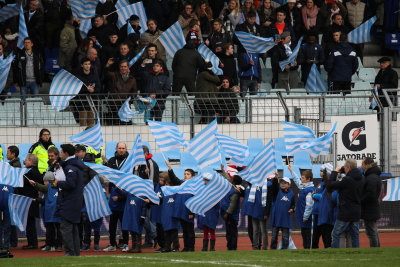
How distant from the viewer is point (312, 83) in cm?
2414

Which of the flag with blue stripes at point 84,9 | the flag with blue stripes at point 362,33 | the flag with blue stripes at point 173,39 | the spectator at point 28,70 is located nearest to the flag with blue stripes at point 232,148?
the flag with blue stripes at point 173,39

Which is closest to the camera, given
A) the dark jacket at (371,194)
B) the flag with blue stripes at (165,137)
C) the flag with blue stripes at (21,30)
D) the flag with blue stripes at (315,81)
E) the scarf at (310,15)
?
the dark jacket at (371,194)

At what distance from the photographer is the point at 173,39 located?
2295 centimetres

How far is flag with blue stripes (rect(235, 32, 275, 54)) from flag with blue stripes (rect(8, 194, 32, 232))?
741 cm

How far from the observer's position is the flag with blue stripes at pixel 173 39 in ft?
74.8

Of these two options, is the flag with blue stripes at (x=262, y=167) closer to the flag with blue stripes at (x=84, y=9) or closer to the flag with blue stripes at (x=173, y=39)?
the flag with blue stripes at (x=173, y=39)

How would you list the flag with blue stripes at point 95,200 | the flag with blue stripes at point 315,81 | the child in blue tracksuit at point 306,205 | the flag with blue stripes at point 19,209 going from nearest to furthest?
the flag with blue stripes at point 95,200 < the child in blue tracksuit at point 306,205 < the flag with blue stripes at point 19,209 < the flag with blue stripes at point 315,81

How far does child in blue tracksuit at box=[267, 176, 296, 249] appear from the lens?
17516mm

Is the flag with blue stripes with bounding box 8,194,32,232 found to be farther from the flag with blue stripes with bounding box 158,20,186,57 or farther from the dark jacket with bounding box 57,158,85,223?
the flag with blue stripes with bounding box 158,20,186,57

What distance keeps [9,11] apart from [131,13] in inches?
119

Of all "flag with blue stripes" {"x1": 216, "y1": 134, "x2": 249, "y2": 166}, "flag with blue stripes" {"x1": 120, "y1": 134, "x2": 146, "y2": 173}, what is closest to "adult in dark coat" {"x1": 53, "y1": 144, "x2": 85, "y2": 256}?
"flag with blue stripes" {"x1": 120, "y1": 134, "x2": 146, "y2": 173}

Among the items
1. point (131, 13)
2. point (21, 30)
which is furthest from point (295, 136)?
point (21, 30)

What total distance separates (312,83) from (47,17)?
6.53m

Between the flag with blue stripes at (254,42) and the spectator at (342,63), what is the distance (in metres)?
1.63
